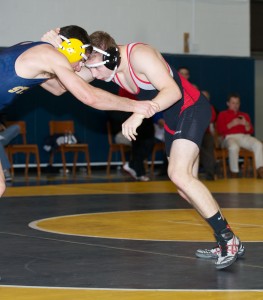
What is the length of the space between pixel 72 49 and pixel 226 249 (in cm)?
162

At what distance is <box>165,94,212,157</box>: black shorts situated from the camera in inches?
222

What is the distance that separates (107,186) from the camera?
12.7m

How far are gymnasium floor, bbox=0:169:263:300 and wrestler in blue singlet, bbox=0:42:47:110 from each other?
1.07m

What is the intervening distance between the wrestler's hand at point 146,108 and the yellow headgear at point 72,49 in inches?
18.6

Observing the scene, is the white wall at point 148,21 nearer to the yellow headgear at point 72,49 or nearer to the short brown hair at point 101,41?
the short brown hair at point 101,41

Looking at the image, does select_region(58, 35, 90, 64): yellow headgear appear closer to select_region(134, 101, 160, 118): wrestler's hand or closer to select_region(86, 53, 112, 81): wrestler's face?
select_region(86, 53, 112, 81): wrestler's face

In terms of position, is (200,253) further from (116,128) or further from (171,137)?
(116,128)

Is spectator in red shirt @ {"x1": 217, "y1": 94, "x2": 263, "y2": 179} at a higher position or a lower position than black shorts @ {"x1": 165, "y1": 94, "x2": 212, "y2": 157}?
lower

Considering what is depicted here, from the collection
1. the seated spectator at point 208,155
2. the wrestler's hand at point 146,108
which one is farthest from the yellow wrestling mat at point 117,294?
the seated spectator at point 208,155

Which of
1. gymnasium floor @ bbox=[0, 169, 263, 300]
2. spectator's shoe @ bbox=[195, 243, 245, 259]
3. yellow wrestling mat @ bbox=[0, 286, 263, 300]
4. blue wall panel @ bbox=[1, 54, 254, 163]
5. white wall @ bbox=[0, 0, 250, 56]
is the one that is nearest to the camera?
yellow wrestling mat @ bbox=[0, 286, 263, 300]

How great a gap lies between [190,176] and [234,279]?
33.3 inches

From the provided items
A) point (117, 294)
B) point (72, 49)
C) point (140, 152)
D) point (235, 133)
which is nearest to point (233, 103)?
point (235, 133)

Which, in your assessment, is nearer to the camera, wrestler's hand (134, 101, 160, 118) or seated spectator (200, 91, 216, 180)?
wrestler's hand (134, 101, 160, 118)

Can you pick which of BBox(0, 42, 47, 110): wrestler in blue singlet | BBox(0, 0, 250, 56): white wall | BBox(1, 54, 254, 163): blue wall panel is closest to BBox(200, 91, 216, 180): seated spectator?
BBox(1, 54, 254, 163): blue wall panel
